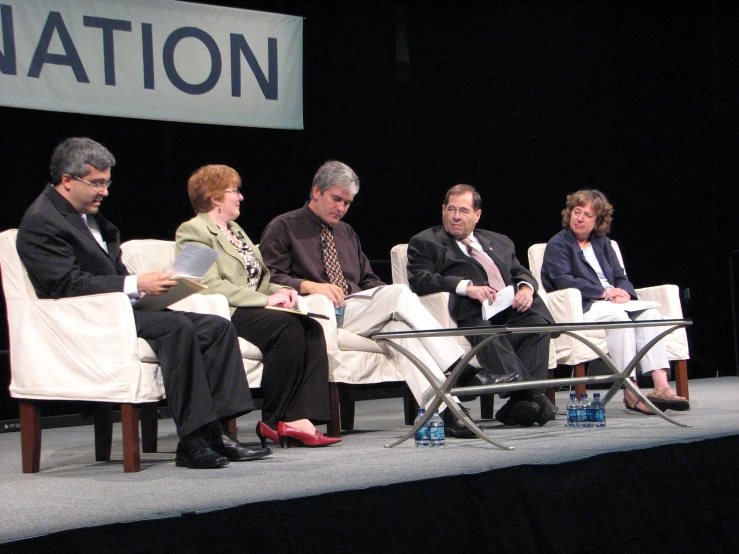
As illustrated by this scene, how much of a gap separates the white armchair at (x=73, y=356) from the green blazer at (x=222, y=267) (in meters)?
0.57

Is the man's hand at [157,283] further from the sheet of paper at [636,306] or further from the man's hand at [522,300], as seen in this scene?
the sheet of paper at [636,306]

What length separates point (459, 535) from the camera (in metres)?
2.26

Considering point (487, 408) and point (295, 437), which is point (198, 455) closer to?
point (295, 437)

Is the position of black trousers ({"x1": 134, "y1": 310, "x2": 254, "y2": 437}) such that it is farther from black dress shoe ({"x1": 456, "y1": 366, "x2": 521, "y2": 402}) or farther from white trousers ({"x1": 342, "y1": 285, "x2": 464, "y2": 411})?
black dress shoe ({"x1": 456, "y1": 366, "x2": 521, "y2": 402})

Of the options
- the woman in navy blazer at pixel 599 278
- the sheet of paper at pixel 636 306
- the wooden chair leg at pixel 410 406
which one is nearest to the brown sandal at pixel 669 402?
the woman in navy blazer at pixel 599 278

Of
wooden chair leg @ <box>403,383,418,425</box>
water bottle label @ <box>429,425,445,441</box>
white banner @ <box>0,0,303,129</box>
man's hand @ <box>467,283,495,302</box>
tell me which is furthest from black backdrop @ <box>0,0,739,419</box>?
water bottle label @ <box>429,425,445,441</box>

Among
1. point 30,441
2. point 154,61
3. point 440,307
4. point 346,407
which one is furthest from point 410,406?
point 154,61

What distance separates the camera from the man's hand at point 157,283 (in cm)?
290

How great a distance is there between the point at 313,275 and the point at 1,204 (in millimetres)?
1809

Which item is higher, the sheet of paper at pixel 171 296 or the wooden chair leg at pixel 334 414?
the sheet of paper at pixel 171 296

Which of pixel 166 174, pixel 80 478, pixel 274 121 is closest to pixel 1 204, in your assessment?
pixel 166 174

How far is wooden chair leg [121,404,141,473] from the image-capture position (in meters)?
2.83

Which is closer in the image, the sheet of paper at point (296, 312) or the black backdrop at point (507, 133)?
the sheet of paper at point (296, 312)

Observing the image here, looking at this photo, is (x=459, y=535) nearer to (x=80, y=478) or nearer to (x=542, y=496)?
(x=542, y=496)
